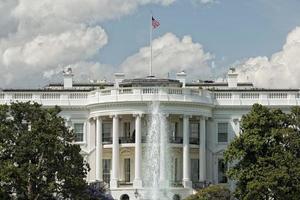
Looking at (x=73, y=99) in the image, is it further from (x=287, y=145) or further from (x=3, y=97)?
(x=287, y=145)

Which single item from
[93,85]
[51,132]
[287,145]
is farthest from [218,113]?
[51,132]

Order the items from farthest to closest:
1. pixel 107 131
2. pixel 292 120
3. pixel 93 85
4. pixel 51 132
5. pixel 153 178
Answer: pixel 93 85 < pixel 107 131 < pixel 153 178 < pixel 292 120 < pixel 51 132

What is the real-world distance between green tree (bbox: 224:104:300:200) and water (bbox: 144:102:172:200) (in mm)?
13235

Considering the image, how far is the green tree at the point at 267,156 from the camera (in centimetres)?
6812

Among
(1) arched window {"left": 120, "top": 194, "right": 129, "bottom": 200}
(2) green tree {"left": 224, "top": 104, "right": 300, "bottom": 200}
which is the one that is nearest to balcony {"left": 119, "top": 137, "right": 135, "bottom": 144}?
(1) arched window {"left": 120, "top": 194, "right": 129, "bottom": 200}

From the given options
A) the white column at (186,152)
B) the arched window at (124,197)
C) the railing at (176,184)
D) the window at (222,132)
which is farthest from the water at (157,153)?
the window at (222,132)

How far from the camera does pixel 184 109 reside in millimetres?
87875

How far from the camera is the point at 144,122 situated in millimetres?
87438

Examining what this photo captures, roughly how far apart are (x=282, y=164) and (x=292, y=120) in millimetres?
4498

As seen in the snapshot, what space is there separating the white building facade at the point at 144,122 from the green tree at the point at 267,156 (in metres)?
15.3

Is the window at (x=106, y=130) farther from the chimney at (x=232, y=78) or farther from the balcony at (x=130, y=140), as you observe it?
the chimney at (x=232, y=78)

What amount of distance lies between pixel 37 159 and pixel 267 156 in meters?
16.4

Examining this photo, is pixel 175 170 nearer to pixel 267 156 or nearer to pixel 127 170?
pixel 127 170

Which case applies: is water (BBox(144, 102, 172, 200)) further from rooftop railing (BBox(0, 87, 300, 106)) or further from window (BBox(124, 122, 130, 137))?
window (BBox(124, 122, 130, 137))
